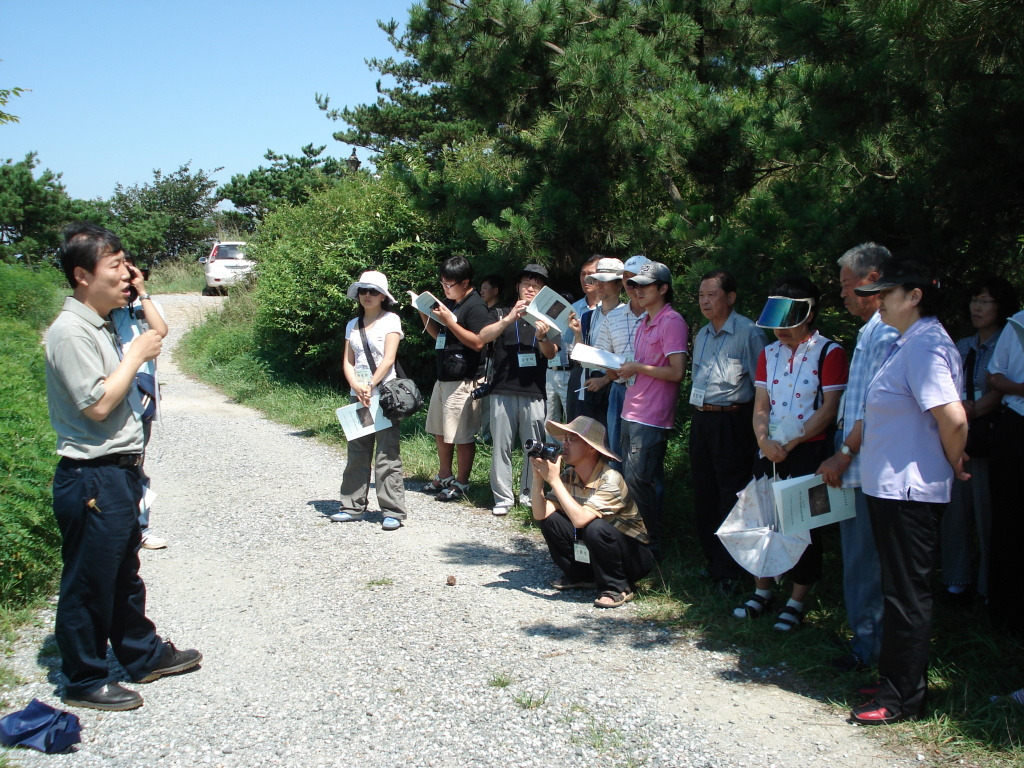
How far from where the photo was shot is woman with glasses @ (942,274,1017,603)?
14.7 ft

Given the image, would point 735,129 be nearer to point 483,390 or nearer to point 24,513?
point 483,390

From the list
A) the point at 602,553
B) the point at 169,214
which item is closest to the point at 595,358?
the point at 602,553

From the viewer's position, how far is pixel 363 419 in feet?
20.6

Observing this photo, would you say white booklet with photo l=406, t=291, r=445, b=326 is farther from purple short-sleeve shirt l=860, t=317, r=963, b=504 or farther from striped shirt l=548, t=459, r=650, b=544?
purple short-sleeve shirt l=860, t=317, r=963, b=504

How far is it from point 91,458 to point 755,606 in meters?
3.31

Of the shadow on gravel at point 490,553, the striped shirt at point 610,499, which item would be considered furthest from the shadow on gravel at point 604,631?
the shadow on gravel at point 490,553

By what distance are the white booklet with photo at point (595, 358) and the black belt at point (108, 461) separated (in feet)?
8.83

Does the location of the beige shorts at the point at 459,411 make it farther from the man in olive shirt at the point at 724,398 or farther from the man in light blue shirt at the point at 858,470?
the man in light blue shirt at the point at 858,470

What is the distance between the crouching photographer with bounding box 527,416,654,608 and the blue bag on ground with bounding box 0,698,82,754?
2503 mm

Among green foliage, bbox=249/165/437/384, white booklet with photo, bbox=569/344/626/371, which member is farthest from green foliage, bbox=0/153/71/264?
white booklet with photo, bbox=569/344/626/371

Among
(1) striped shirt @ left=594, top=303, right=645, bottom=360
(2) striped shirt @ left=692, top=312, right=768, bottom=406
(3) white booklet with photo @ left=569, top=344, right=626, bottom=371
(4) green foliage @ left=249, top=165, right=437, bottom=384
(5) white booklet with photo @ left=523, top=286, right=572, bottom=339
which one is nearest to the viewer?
(2) striped shirt @ left=692, top=312, right=768, bottom=406

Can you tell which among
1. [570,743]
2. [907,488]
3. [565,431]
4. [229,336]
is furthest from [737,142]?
[229,336]

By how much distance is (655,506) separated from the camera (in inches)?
214

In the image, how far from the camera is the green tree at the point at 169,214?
3866 cm
